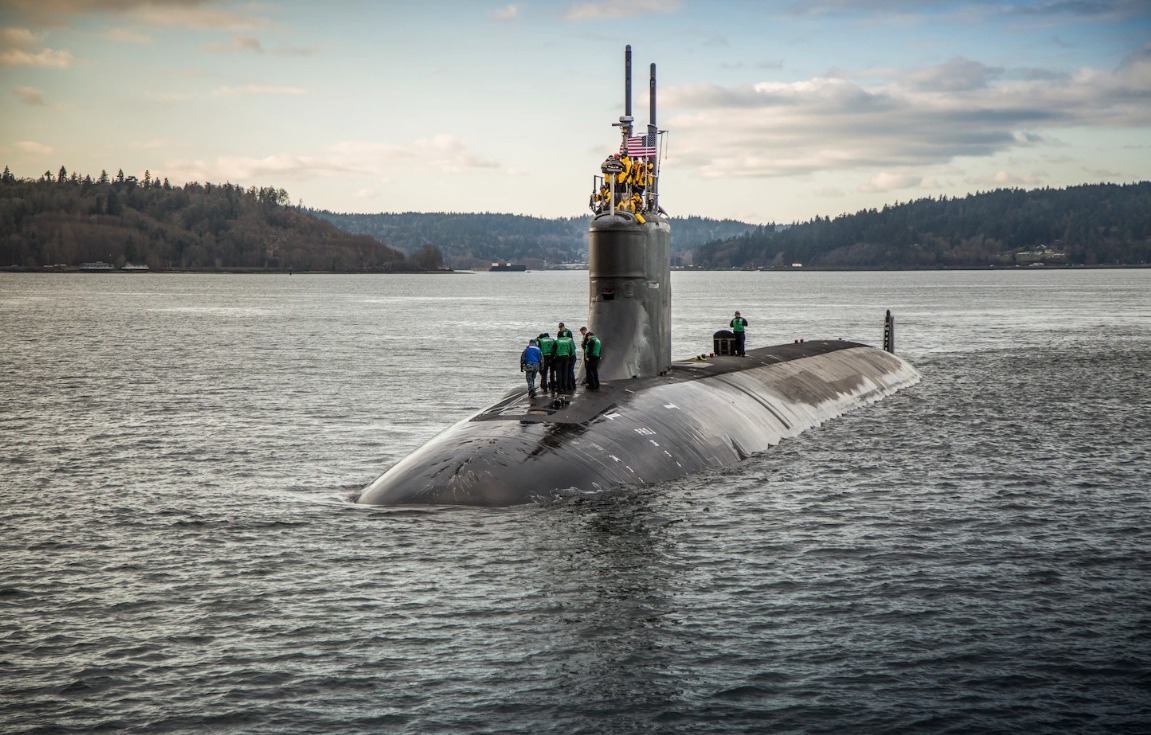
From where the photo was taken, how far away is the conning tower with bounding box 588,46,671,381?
1206 inches

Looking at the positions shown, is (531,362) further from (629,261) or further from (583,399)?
(629,261)

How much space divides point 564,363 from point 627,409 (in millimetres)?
1988

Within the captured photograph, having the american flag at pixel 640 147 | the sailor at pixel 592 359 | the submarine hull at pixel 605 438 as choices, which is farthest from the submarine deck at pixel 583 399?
the american flag at pixel 640 147

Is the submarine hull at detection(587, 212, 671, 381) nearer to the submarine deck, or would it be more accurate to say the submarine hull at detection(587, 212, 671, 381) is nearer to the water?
the submarine deck

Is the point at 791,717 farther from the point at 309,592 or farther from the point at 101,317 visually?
the point at 101,317

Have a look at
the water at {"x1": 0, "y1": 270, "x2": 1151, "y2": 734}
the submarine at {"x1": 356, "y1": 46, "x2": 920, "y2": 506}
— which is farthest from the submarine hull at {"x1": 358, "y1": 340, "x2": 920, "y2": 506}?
the water at {"x1": 0, "y1": 270, "x2": 1151, "y2": 734}

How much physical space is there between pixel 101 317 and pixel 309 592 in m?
108

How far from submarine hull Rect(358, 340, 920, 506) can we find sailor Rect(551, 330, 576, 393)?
0.61 m

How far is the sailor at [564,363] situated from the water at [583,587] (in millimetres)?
4179

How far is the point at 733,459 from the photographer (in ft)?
97.9

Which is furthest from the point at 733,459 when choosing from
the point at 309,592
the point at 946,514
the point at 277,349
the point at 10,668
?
the point at 277,349

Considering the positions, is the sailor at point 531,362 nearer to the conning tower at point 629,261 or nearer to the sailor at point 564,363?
the sailor at point 564,363

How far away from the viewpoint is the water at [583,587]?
48.5 feet

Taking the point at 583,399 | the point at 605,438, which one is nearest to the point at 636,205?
the point at 583,399
